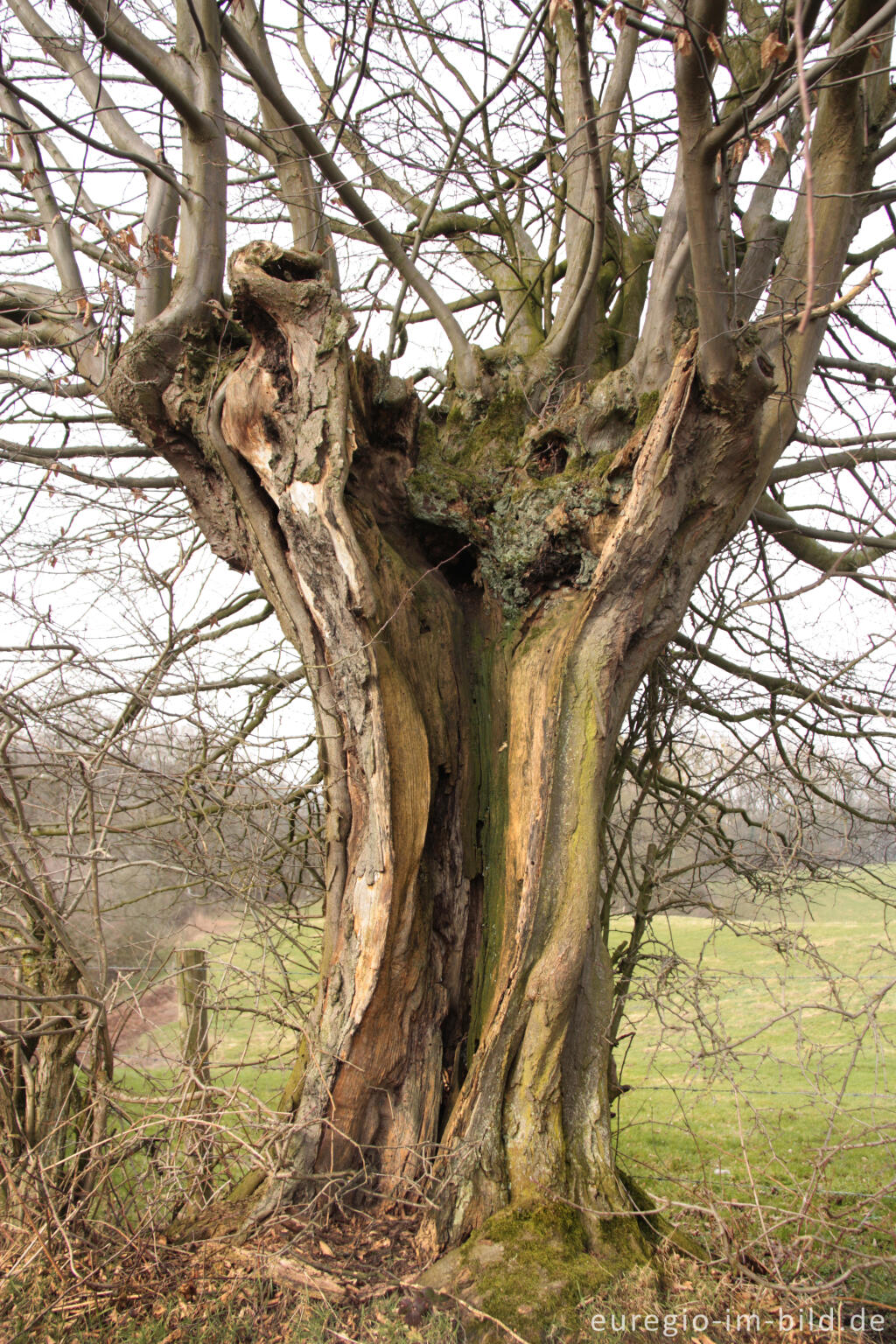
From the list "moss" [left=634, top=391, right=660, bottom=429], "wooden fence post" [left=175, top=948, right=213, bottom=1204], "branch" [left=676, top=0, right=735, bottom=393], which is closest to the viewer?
"branch" [left=676, top=0, right=735, bottom=393]

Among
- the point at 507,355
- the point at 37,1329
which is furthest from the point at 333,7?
the point at 37,1329

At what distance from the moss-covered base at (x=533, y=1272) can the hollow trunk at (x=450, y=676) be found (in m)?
0.10

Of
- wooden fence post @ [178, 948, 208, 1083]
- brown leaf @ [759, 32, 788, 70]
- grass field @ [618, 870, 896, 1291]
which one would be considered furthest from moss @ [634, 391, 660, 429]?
wooden fence post @ [178, 948, 208, 1083]

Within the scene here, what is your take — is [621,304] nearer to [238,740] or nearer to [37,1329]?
[238,740]

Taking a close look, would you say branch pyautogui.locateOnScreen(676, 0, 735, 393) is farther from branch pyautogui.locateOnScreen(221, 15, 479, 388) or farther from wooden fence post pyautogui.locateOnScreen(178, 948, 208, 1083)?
wooden fence post pyautogui.locateOnScreen(178, 948, 208, 1083)

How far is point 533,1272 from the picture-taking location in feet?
8.48

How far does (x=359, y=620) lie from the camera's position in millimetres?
3189

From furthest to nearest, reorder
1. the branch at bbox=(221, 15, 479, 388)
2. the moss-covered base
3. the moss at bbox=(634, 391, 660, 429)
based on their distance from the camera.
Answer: the moss at bbox=(634, 391, 660, 429) < the branch at bbox=(221, 15, 479, 388) < the moss-covered base

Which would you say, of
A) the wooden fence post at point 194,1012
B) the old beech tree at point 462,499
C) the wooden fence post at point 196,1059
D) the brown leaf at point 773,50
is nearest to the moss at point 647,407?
the old beech tree at point 462,499

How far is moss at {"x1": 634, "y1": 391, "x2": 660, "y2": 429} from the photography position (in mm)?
3582

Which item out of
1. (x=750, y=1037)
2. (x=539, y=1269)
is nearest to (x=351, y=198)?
(x=750, y=1037)

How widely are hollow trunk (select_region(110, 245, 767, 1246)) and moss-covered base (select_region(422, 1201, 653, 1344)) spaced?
0.32 ft

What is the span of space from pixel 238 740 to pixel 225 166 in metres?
2.92

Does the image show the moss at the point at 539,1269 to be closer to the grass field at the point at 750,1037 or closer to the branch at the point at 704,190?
the grass field at the point at 750,1037
